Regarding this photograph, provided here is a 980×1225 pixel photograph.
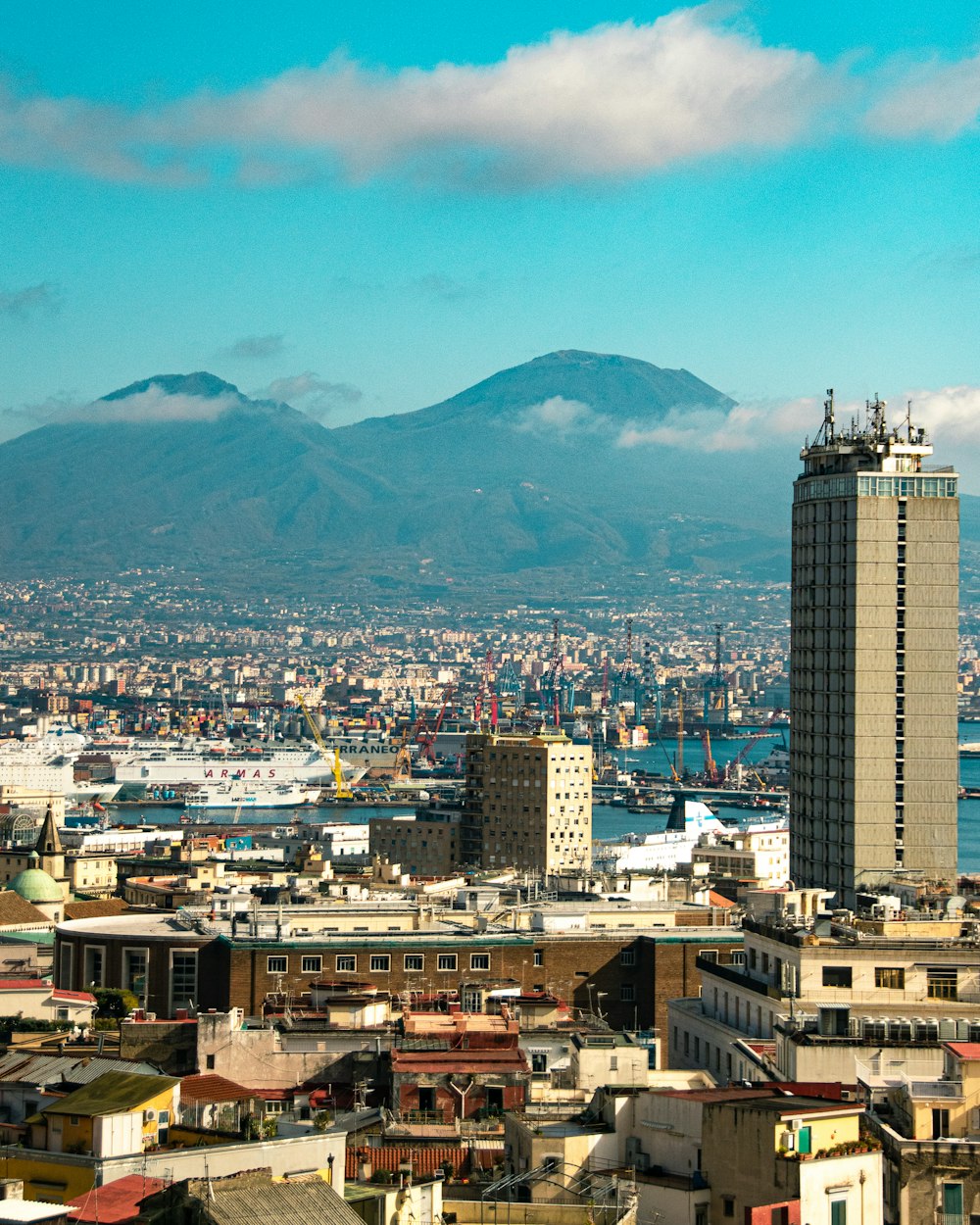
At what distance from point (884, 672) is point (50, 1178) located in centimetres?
3745

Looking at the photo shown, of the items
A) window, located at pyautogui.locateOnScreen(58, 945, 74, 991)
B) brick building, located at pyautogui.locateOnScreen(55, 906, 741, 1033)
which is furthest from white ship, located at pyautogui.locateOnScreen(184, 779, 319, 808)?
brick building, located at pyautogui.locateOnScreen(55, 906, 741, 1033)

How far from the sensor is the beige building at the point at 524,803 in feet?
253

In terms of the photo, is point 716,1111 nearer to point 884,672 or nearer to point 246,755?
A: point 884,672

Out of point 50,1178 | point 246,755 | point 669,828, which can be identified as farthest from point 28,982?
point 246,755

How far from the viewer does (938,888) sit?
32.3 meters

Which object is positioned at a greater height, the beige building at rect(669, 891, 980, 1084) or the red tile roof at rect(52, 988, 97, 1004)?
the beige building at rect(669, 891, 980, 1084)

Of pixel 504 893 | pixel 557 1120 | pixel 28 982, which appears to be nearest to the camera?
pixel 557 1120

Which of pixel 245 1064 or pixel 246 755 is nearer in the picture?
pixel 245 1064

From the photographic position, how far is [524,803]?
77438mm

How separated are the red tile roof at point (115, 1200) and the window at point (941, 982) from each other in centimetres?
947

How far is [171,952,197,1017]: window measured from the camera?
33.7 metres

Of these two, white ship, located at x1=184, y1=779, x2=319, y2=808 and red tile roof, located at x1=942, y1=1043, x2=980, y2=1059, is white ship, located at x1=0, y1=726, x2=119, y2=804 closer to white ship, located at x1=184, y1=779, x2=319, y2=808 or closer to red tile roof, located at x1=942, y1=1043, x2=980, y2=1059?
white ship, located at x1=184, y1=779, x2=319, y2=808

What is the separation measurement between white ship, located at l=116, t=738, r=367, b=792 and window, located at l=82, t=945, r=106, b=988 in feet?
478

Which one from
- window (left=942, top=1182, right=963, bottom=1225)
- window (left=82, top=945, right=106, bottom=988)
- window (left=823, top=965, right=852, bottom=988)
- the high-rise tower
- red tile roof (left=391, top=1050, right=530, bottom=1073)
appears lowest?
window (left=82, top=945, right=106, bottom=988)
